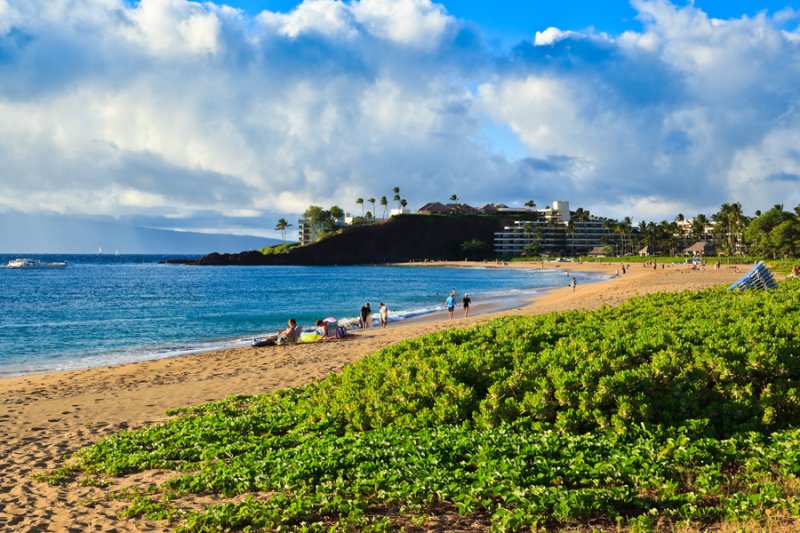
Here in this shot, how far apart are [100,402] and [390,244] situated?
167 meters

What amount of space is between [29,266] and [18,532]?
172898mm

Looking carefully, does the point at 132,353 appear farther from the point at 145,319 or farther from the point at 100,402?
the point at 145,319

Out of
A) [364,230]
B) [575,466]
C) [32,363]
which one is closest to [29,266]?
[364,230]

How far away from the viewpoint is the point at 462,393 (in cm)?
821

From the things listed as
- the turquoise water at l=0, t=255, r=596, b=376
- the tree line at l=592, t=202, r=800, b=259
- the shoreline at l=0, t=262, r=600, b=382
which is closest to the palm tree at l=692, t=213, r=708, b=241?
the tree line at l=592, t=202, r=800, b=259

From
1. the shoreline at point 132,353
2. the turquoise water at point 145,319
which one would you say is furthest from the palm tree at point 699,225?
the shoreline at point 132,353

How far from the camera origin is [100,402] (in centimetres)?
1395

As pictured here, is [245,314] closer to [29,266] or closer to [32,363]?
[32,363]

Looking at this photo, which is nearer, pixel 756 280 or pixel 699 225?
pixel 756 280

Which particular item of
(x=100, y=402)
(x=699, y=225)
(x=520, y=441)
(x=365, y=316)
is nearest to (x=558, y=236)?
(x=699, y=225)

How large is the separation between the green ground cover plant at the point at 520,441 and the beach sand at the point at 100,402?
2.04 feet

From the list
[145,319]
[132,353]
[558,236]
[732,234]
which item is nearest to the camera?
[132,353]

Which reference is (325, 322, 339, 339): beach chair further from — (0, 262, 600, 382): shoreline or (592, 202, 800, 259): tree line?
(592, 202, 800, 259): tree line

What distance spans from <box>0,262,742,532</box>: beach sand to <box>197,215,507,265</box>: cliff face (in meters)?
149
